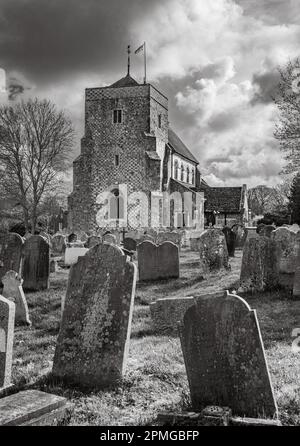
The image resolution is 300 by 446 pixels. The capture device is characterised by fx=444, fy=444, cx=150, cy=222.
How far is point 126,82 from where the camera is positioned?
119 ft

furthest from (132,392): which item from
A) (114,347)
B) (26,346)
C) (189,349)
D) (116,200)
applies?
(116,200)

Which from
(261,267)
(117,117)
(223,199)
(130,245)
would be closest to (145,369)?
(261,267)

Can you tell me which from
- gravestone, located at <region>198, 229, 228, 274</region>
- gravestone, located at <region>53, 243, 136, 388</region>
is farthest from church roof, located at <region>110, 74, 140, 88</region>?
gravestone, located at <region>53, 243, 136, 388</region>

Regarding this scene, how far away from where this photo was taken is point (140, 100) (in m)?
34.8

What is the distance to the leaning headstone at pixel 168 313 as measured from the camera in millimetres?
7062

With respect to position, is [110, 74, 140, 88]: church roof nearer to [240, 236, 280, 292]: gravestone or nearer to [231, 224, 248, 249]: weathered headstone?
[231, 224, 248, 249]: weathered headstone

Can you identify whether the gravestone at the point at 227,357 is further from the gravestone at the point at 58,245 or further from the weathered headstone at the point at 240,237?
the weathered headstone at the point at 240,237

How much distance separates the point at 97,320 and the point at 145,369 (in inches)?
32.1

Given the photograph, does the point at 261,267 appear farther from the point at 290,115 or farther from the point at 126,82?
the point at 126,82

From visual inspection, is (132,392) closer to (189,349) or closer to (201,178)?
(189,349)

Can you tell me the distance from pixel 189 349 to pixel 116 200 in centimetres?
3044

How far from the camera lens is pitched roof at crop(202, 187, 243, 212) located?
163 feet

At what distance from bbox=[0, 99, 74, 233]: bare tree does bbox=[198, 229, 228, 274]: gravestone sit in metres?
21.8
